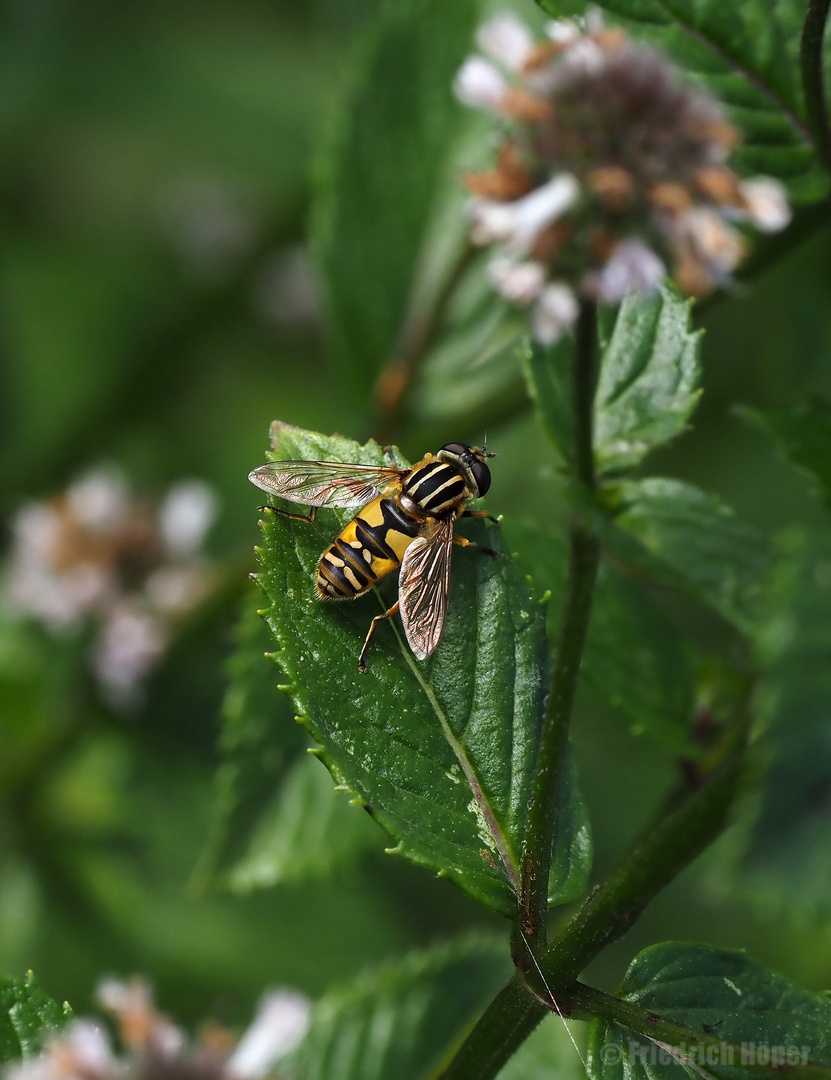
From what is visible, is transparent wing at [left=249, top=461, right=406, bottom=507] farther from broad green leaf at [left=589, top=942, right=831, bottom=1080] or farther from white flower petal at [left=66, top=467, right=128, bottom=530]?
white flower petal at [left=66, top=467, right=128, bottom=530]

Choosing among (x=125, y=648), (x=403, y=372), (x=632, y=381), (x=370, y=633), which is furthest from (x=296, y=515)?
(x=125, y=648)

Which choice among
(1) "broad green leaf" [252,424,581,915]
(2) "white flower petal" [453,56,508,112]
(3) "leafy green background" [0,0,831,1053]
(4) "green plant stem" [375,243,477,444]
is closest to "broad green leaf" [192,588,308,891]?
(3) "leafy green background" [0,0,831,1053]

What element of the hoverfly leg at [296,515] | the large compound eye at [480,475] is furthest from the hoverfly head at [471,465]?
the hoverfly leg at [296,515]

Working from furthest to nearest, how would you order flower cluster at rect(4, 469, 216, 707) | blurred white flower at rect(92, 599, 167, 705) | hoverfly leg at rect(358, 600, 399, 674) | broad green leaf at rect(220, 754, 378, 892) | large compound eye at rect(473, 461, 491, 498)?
flower cluster at rect(4, 469, 216, 707)
blurred white flower at rect(92, 599, 167, 705)
broad green leaf at rect(220, 754, 378, 892)
large compound eye at rect(473, 461, 491, 498)
hoverfly leg at rect(358, 600, 399, 674)

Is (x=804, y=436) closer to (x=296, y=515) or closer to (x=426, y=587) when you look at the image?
(x=426, y=587)

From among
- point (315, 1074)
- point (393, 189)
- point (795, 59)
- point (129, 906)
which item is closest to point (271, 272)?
point (393, 189)

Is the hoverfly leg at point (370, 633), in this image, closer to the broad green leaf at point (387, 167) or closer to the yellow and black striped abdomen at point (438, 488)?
the yellow and black striped abdomen at point (438, 488)
